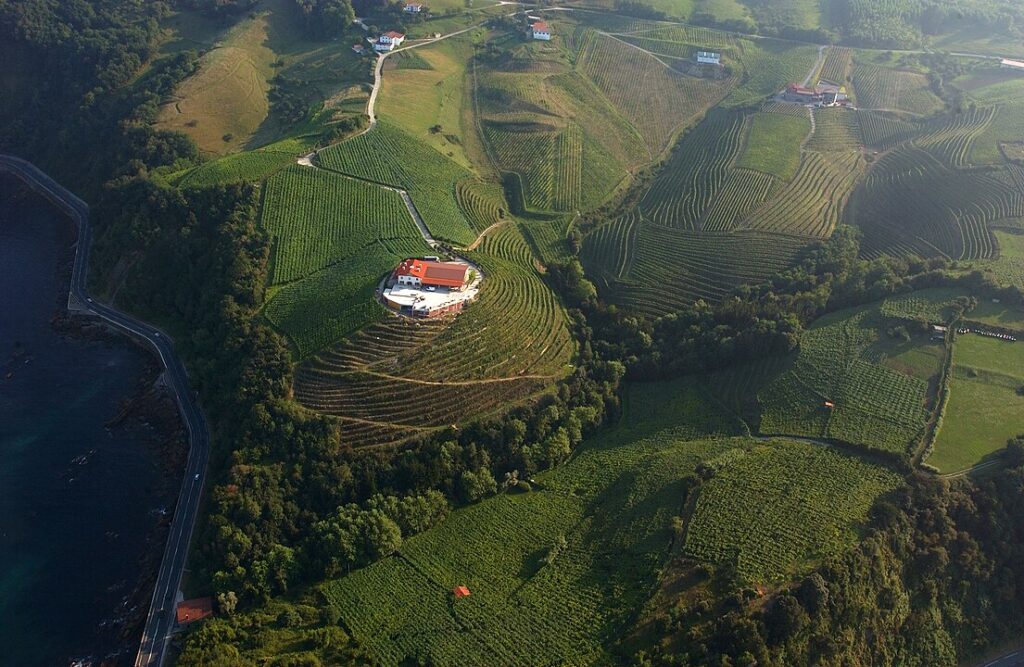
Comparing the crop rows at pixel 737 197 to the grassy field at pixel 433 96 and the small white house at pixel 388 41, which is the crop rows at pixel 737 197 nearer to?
the grassy field at pixel 433 96

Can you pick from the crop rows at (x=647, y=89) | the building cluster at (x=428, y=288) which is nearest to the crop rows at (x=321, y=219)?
the building cluster at (x=428, y=288)

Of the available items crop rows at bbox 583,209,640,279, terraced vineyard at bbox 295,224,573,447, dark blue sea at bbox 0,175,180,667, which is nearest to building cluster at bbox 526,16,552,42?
crop rows at bbox 583,209,640,279

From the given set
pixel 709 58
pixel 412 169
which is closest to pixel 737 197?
pixel 709 58

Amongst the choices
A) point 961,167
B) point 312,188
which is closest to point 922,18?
point 961,167

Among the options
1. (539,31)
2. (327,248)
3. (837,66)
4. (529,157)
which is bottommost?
(327,248)

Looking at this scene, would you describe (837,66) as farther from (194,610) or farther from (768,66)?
(194,610)
